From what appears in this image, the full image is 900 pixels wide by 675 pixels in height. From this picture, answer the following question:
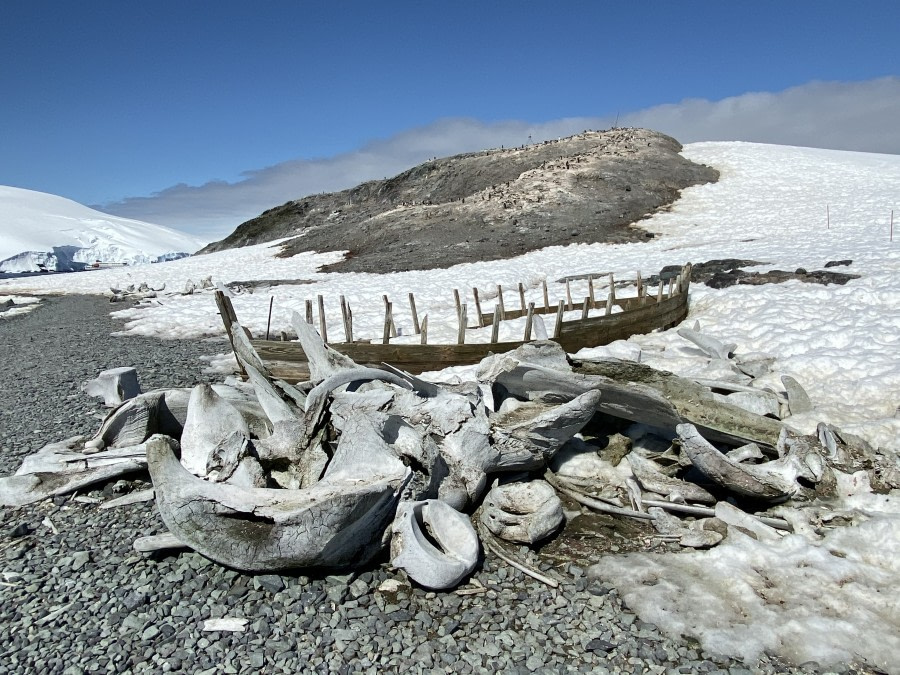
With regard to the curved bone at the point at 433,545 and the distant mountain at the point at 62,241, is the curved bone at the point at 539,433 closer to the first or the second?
the curved bone at the point at 433,545

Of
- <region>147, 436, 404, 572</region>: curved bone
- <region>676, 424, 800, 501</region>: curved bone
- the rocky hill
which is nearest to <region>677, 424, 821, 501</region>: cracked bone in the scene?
<region>676, 424, 800, 501</region>: curved bone

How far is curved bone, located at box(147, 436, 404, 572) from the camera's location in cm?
456

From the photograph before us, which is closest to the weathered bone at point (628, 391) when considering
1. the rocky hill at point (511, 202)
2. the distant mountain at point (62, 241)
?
the rocky hill at point (511, 202)

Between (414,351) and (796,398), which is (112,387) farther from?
(796,398)

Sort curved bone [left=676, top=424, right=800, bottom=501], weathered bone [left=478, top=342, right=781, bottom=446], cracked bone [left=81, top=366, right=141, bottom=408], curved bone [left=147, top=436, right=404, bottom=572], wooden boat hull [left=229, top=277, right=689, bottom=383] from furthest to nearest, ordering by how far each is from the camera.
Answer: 1. wooden boat hull [left=229, top=277, right=689, bottom=383]
2. cracked bone [left=81, top=366, right=141, bottom=408]
3. weathered bone [left=478, top=342, right=781, bottom=446]
4. curved bone [left=676, top=424, right=800, bottom=501]
5. curved bone [left=147, top=436, right=404, bottom=572]

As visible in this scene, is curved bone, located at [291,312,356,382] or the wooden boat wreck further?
the wooden boat wreck

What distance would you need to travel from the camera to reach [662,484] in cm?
604

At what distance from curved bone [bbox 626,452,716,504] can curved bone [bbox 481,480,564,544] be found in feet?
3.46

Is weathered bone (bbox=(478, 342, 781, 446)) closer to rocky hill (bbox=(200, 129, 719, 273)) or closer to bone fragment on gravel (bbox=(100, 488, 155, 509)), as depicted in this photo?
bone fragment on gravel (bbox=(100, 488, 155, 509))

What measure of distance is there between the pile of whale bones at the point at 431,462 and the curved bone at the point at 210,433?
2 centimetres

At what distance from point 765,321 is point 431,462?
377 inches

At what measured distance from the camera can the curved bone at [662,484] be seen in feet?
19.4

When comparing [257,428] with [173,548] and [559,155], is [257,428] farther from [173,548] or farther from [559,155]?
[559,155]

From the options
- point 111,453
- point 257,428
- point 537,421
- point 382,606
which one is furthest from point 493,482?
point 111,453
